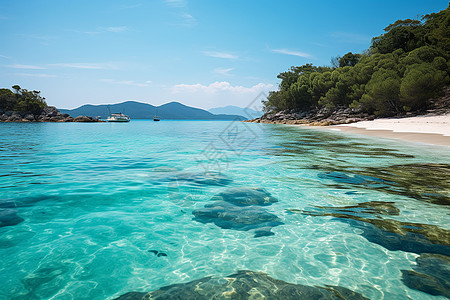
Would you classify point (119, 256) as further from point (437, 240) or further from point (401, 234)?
point (437, 240)

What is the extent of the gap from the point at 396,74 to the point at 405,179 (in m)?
43.7

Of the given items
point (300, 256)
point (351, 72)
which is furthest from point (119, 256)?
point (351, 72)

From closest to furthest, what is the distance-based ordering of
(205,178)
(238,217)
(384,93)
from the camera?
(238,217) → (205,178) → (384,93)

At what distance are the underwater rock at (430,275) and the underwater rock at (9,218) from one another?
7292mm

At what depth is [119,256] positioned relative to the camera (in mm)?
4027

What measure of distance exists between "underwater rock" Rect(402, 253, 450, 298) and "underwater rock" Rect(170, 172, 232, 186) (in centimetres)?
583

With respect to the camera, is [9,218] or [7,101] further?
[7,101]

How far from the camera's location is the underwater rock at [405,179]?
6.72m

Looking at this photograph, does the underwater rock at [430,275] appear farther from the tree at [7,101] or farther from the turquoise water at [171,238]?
the tree at [7,101]

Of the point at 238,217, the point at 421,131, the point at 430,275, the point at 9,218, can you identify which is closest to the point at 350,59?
the point at 421,131

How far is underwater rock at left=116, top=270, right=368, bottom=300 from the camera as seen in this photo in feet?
9.89

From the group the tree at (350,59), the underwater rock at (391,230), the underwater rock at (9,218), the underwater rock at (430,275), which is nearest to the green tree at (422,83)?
the underwater rock at (391,230)

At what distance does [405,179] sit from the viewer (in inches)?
326

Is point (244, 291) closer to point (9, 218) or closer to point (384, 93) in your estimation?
point (9, 218)
